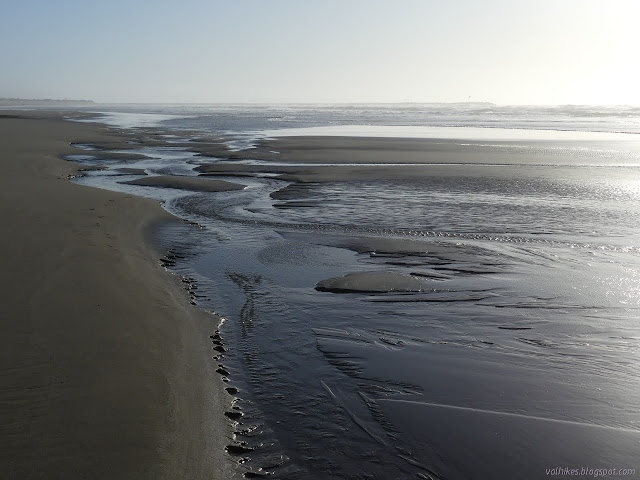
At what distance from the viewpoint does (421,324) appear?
766cm

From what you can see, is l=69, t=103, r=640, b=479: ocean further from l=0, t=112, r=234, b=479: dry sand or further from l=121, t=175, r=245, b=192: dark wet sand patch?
l=121, t=175, r=245, b=192: dark wet sand patch

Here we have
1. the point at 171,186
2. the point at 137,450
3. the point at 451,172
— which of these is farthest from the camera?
the point at 451,172

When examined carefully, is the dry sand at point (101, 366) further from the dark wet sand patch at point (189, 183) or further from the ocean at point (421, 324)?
the dark wet sand patch at point (189, 183)

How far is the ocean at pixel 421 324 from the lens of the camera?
4980 millimetres

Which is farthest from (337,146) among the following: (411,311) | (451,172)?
(411,311)

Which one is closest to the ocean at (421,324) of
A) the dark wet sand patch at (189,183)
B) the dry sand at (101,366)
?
the dry sand at (101,366)

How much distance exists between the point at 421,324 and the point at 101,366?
4011 mm

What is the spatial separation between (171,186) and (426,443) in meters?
15.8

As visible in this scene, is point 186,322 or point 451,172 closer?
point 186,322

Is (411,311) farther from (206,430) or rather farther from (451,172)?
(451,172)

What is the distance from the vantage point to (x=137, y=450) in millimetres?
4586

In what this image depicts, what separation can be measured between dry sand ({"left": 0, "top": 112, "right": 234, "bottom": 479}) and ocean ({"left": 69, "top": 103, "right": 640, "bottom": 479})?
408 mm

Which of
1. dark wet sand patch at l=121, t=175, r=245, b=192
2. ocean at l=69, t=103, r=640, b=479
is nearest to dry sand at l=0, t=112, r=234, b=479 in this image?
ocean at l=69, t=103, r=640, b=479

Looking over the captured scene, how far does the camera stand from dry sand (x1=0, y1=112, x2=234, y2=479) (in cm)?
449
